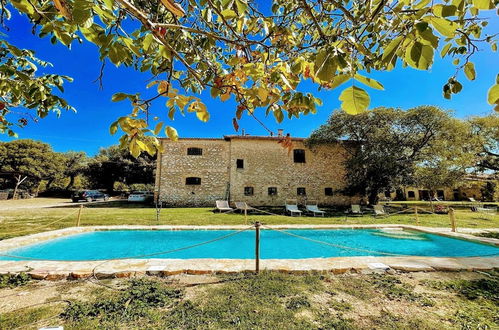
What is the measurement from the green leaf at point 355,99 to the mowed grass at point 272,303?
2.52 metres

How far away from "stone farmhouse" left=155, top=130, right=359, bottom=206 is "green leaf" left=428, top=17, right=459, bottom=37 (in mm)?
17766

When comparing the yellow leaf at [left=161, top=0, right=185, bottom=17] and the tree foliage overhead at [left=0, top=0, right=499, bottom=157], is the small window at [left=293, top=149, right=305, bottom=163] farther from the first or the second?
the yellow leaf at [left=161, top=0, right=185, bottom=17]

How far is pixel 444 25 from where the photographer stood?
0.68 m

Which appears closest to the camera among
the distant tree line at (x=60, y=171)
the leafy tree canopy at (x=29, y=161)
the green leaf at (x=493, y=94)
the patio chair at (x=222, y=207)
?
the green leaf at (x=493, y=94)

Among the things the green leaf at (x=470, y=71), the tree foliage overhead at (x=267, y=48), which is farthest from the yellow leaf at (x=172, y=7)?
the green leaf at (x=470, y=71)

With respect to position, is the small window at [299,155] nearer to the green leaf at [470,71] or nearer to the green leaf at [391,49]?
the green leaf at [470,71]

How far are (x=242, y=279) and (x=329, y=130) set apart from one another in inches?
659

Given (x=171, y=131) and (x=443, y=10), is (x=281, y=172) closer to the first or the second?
(x=171, y=131)

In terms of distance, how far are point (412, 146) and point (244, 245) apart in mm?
15140

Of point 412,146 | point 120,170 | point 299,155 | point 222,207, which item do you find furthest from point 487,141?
point 120,170

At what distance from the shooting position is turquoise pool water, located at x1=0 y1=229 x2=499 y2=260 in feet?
23.2

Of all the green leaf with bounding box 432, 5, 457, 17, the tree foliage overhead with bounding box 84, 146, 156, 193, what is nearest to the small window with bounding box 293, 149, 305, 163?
the green leaf with bounding box 432, 5, 457, 17

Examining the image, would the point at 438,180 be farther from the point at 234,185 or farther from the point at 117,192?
the point at 117,192

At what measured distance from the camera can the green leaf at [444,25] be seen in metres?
0.66
